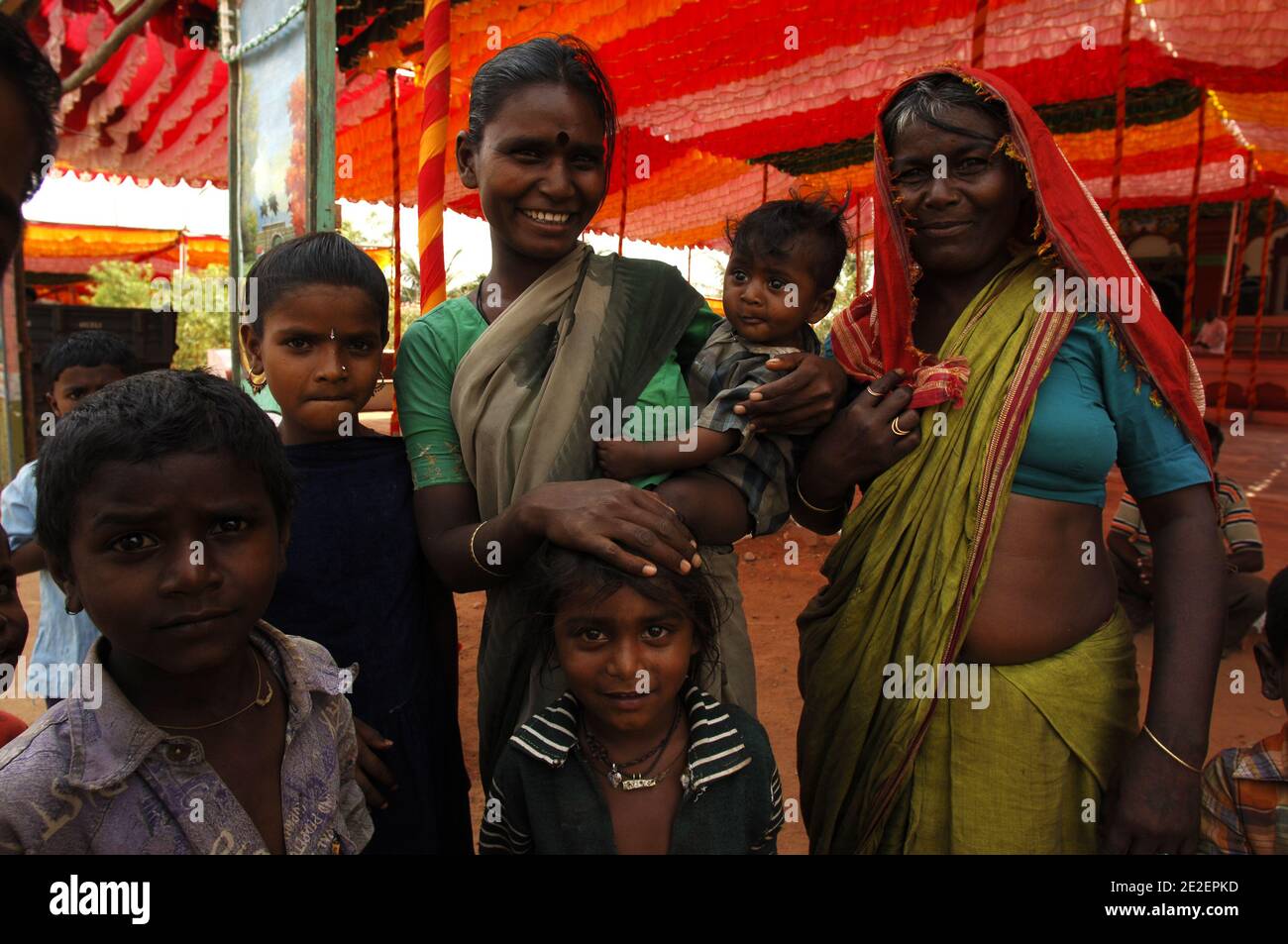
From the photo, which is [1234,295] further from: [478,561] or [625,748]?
[478,561]

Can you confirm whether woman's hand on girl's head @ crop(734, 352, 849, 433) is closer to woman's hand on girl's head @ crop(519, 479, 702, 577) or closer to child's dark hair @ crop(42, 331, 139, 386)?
woman's hand on girl's head @ crop(519, 479, 702, 577)

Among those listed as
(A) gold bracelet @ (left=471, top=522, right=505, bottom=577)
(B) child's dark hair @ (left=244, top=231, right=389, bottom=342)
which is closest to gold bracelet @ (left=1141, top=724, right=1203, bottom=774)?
(A) gold bracelet @ (left=471, top=522, right=505, bottom=577)

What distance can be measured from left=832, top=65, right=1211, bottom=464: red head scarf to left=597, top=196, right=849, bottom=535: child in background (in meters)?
0.27

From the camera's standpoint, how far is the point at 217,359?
14977 mm

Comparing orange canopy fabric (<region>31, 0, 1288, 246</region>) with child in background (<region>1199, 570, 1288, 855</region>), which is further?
orange canopy fabric (<region>31, 0, 1288, 246</region>)

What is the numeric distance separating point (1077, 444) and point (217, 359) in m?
16.2

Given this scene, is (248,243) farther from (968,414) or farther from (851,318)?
(968,414)

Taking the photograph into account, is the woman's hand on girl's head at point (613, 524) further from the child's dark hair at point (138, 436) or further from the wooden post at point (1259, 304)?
the wooden post at point (1259, 304)

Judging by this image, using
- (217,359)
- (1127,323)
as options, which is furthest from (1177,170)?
(217,359)

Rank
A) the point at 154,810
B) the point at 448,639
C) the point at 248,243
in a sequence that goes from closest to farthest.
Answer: the point at 154,810 → the point at 448,639 → the point at 248,243

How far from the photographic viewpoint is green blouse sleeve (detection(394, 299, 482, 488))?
1661 millimetres

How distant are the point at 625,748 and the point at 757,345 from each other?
0.94m

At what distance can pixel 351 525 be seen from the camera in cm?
167

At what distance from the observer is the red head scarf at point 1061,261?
1564 millimetres
